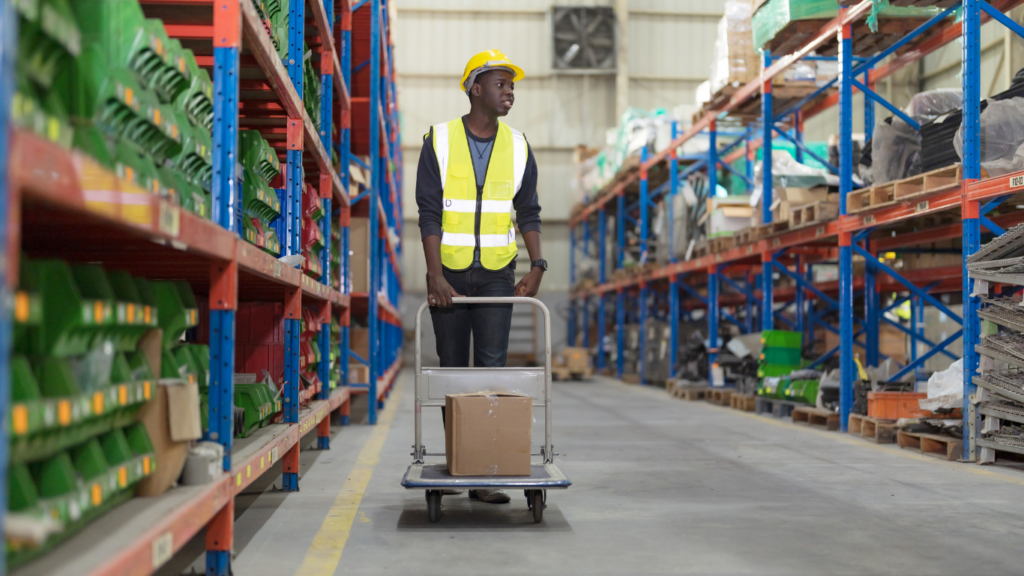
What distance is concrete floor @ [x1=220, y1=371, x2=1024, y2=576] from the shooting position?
3.20 meters

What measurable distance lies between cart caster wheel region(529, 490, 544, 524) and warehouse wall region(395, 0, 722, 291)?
1898 centimetres

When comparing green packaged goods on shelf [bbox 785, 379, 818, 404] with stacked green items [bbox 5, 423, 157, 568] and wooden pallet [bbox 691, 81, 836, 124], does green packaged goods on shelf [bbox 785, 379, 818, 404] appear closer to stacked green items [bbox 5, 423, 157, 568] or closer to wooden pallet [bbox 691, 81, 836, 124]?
wooden pallet [bbox 691, 81, 836, 124]

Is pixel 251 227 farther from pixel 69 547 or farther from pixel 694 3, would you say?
pixel 694 3

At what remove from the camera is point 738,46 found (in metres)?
10.9

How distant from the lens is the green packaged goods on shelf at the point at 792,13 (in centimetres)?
802

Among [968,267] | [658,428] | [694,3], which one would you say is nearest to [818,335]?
[658,428]

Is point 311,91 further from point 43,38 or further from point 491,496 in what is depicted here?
point 43,38

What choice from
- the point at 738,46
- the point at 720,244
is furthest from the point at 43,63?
the point at 720,244

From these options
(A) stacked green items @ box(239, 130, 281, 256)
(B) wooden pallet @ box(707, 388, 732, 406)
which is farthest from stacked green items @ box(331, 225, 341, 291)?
(B) wooden pallet @ box(707, 388, 732, 406)

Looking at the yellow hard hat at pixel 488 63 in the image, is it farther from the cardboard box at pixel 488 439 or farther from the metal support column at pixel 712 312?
the metal support column at pixel 712 312

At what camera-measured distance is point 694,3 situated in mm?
23297

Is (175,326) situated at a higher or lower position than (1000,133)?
lower

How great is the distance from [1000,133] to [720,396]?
238 inches

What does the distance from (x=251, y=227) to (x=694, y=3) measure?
21455 mm
